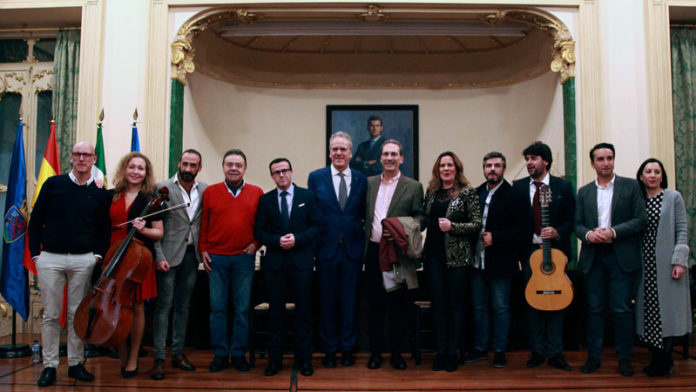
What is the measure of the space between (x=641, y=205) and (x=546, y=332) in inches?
41.3

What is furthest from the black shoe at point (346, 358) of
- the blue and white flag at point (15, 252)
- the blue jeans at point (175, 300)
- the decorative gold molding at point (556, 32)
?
the decorative gold molding at point (556, 32)

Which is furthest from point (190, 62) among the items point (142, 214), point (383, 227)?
point (383, 227)

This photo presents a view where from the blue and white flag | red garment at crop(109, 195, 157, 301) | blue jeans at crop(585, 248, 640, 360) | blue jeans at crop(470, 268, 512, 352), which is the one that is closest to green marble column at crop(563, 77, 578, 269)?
blue jeans at crop(585, 248, 640, 360)

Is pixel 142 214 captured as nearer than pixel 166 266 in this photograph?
Yes

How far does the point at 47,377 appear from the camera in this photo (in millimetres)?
3359

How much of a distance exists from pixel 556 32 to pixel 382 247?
3.15 meters

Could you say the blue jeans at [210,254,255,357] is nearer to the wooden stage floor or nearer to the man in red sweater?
the man in red sweater

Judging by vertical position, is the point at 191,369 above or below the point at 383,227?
below

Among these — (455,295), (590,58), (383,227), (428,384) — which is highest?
(590,58)

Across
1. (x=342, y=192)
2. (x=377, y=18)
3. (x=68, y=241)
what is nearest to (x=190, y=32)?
(x=377, y=18)

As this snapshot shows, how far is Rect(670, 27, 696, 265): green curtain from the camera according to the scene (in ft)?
18.2

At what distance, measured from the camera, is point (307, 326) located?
12.0 feet

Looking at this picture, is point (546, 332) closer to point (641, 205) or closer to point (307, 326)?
point (641, 205)

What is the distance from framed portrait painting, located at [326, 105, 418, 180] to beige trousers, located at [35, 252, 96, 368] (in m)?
3.84
